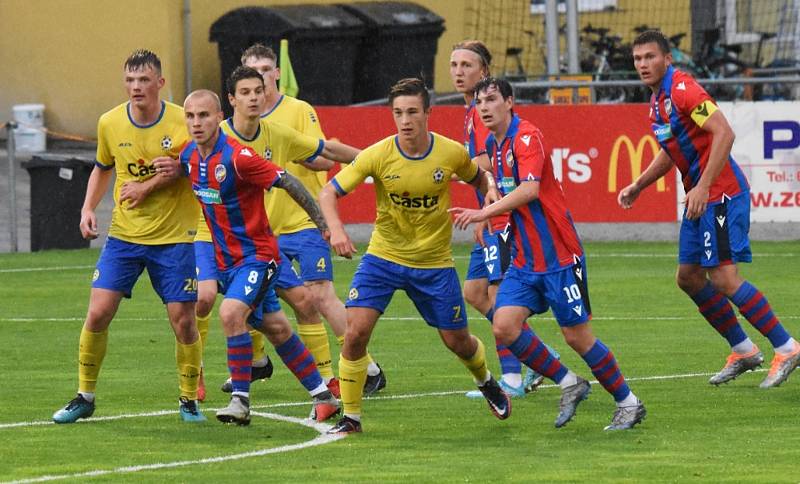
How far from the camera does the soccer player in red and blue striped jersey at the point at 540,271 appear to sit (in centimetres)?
965

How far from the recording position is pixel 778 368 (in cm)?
1118

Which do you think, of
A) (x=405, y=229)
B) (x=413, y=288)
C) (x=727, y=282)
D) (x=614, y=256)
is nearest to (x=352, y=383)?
(x=413, y=288)

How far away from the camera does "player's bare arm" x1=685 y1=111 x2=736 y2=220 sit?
10727 mm

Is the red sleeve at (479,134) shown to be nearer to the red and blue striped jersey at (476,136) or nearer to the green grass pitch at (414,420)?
the red and blue striped jersey at (476,136)

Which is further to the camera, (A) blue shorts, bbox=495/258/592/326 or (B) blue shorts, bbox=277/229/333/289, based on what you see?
(B) blue shorts, bbox=277/229/333/289

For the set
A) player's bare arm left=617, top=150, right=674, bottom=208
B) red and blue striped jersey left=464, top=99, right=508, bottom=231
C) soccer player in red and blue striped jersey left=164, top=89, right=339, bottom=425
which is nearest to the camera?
soccer player in red and blue striped jersey left=164, top=89, right=339, bottom=425

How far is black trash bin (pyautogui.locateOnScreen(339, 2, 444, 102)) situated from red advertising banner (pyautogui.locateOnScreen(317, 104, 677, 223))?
419 inches

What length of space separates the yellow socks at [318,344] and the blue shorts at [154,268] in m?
1.00

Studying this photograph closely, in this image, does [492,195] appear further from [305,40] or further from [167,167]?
[305,40]

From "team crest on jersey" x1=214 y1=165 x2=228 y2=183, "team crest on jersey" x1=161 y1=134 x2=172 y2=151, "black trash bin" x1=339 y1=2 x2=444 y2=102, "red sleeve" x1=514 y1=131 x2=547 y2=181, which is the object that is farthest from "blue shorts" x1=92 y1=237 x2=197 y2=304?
"black trash bin" x1=339 y1=2 x2=444 y2=102

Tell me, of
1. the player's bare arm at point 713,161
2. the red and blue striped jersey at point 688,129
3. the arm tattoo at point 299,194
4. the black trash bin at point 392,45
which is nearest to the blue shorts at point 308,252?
the arm tattoo at point 299,194

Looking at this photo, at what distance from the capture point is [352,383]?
32.0ft

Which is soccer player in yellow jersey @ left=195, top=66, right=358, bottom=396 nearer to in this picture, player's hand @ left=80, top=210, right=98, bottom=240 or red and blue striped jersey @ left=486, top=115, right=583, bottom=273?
player's hand @ left=80, top=210, right=98, bottom=240

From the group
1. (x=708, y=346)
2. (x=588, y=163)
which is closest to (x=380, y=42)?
(x=588, y=163)
